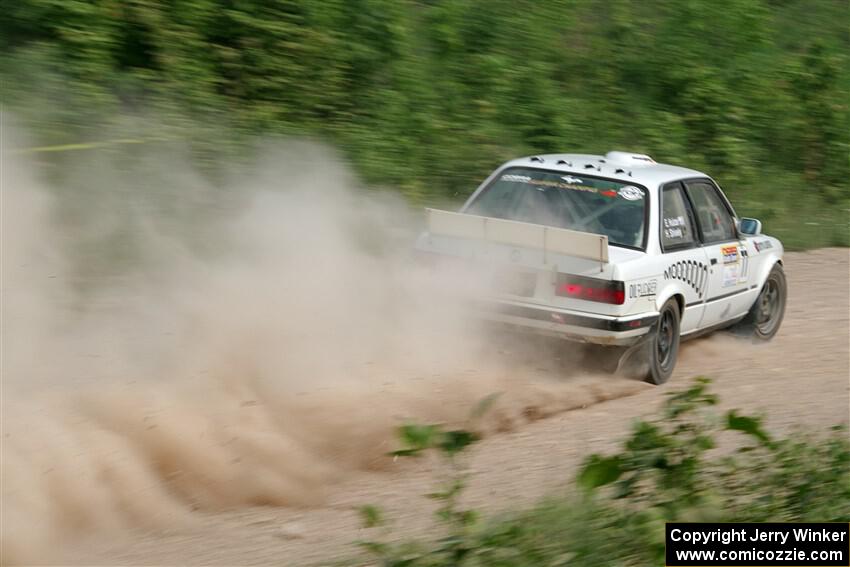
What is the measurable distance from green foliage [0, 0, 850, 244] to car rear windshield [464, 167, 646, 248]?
10.5 feet

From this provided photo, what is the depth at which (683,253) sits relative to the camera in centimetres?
852

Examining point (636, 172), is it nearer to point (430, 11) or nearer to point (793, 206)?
point (430, 11)

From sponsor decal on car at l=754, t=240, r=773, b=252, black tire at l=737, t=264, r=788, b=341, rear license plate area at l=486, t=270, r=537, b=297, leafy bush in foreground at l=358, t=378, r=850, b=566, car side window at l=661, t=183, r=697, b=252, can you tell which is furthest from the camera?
black tire at l=737, t=264, r=788, b=341

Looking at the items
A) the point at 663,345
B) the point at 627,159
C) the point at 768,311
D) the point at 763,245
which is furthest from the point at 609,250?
the point at 768,311

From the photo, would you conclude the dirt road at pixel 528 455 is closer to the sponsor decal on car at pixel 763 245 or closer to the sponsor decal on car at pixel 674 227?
the sponsor decal on car at pixel 763 245

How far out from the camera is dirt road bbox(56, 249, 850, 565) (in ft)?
16.1

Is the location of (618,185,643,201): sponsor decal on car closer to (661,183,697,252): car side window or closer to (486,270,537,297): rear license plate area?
(661,183,697,252): car side window

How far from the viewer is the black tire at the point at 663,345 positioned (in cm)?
815

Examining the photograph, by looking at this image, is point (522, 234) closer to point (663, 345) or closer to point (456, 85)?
point (663, 345)

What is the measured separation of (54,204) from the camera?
8.80 metres

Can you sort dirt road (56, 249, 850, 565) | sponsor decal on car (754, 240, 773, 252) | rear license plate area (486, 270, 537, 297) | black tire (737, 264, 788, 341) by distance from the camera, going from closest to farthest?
dirt road (56, 249, 850, 565), rear license plate area (486, 270, 537, 297), sponsor decal on car (754, 240, 773, 252), black tire (737, 264, 788, 341)

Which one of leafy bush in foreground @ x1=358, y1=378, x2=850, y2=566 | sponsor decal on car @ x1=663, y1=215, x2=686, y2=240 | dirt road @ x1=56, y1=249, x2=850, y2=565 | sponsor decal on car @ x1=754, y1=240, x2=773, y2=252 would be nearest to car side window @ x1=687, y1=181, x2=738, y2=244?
sponsor decal on car @ x1=663, y1=215, x2=686, y2=240

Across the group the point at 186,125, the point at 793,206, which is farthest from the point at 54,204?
the point at 793,206

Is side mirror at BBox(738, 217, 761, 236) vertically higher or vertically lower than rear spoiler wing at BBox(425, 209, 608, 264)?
lower
